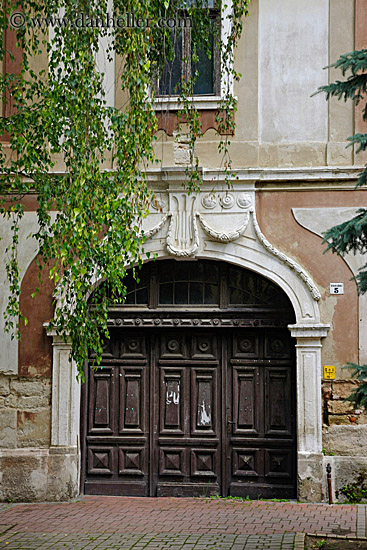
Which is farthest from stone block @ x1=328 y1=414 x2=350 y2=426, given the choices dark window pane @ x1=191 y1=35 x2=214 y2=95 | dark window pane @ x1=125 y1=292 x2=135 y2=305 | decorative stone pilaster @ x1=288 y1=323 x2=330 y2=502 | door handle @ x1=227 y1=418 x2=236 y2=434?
dark window pane @ x1=191 y1=35 x2=214 y2=95

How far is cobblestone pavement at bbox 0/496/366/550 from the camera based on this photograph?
24.9 ft

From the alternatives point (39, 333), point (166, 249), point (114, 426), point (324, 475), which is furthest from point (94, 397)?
point (324, 475)

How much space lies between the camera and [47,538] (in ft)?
25.8

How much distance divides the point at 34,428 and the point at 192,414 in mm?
2121

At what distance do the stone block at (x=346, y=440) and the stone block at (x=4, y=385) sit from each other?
422 centimetres

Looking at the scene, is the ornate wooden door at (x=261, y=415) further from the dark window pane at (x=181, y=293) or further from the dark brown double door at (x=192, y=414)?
the dark window pane at (x=181, y=293)

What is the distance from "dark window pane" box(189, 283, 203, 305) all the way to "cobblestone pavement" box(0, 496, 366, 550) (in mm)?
2621

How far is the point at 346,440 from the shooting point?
9461 mm

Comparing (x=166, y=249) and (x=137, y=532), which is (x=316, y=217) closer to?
(x=166, y=249)

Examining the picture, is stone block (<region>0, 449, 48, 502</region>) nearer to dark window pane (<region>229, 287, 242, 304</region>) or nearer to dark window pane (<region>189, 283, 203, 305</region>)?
dark window pane (<region>189, 283, 203, 305</region>)

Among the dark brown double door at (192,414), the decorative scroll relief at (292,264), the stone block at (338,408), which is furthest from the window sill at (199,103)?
the stone block at (338,408)

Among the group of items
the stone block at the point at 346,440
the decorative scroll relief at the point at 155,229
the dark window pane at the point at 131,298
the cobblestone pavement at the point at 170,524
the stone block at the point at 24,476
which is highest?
the decorative scroll relief at the point at 155,229

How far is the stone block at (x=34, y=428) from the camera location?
9.90 metres

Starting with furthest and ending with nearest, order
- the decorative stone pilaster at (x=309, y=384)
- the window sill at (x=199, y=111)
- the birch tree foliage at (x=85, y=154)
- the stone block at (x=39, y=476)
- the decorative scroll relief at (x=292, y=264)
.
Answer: the window sill at (x=199, y=111) → the stone block at (x=39, y=476) → the decorative scroll relief at (x=292, y=264) → the decorative stone pilaster at (x=309, y=384) → the birch tree foliage at (x=85, y=154)
